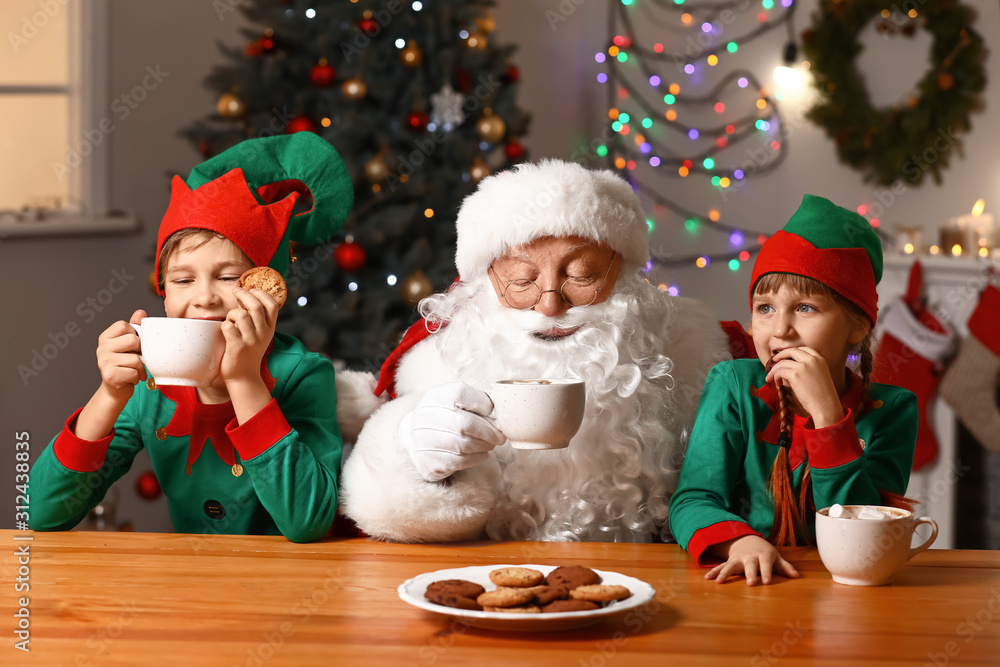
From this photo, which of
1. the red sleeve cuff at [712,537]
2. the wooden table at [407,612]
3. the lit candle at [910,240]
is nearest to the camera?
the wooden table at [407,612]

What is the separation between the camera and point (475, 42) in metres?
3.30

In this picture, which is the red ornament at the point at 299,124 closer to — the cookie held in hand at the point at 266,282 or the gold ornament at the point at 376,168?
the gold ornament at the point at 376,168

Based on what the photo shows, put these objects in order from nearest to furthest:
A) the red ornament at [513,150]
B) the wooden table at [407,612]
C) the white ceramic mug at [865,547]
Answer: the wooden table at [407,612], the white ceramic mug at [865,547], the red ornament at [513,150]

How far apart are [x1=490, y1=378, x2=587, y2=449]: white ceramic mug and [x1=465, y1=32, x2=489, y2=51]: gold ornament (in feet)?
7.86

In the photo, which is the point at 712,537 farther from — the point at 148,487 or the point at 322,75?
the point at 148,487

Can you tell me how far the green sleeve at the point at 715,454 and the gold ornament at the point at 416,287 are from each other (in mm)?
1754

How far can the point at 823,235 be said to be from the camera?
1.40m

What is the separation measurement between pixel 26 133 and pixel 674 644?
3.23 metres

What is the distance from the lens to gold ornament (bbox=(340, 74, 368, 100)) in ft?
10.2

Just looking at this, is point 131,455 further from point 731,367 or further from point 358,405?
point 731,367

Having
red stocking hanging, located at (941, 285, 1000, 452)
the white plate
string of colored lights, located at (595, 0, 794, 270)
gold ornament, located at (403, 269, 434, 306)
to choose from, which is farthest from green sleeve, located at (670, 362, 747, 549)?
string of colored lights, located at (595, 0, 794, 270)

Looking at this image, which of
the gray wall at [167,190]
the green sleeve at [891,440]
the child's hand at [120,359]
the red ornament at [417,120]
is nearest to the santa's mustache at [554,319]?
the green sleeve at [891,440]

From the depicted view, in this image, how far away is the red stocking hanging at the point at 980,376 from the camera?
3.33m

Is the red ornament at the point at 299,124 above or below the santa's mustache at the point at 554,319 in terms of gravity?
above
